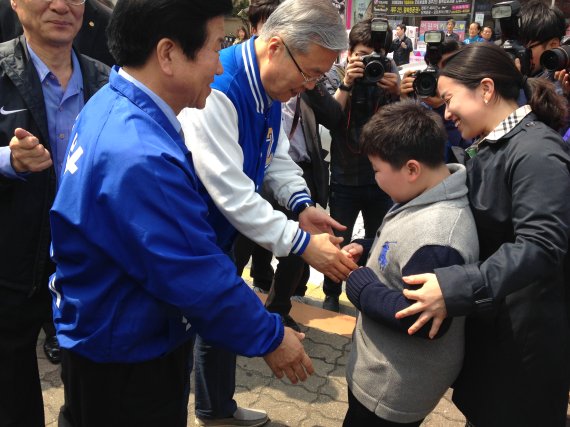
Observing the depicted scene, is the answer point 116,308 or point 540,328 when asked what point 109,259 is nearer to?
point 116,308

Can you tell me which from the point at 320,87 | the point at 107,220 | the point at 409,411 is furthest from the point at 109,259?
the point at 320,87

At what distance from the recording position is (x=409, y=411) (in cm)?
164

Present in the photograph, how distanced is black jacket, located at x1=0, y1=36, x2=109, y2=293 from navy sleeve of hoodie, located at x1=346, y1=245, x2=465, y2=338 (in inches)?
43.7

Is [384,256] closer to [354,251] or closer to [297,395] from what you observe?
[354,251]

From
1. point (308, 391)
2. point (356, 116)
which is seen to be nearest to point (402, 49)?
point (356, 116)

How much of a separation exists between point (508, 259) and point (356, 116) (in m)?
2.06

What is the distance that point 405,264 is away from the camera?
5.04 feet

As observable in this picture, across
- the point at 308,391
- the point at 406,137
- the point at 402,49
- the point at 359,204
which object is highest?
the point at 406,137

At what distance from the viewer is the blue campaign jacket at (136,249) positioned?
1192mm

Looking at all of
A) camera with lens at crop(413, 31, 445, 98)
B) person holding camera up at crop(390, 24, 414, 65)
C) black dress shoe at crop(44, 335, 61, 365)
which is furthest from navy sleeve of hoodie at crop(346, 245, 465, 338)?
person holding camera up at crop(390, 24, 414, 65)

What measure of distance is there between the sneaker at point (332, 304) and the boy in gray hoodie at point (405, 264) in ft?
6.57

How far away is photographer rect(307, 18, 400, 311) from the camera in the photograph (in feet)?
10.6

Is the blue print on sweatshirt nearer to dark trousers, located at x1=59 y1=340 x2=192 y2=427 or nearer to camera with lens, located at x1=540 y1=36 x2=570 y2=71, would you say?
dark trousers, located at x1=59 y1=340 x2=192 y2=427

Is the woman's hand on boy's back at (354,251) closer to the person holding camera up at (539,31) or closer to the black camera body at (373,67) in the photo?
the black camera body at (373,67)
